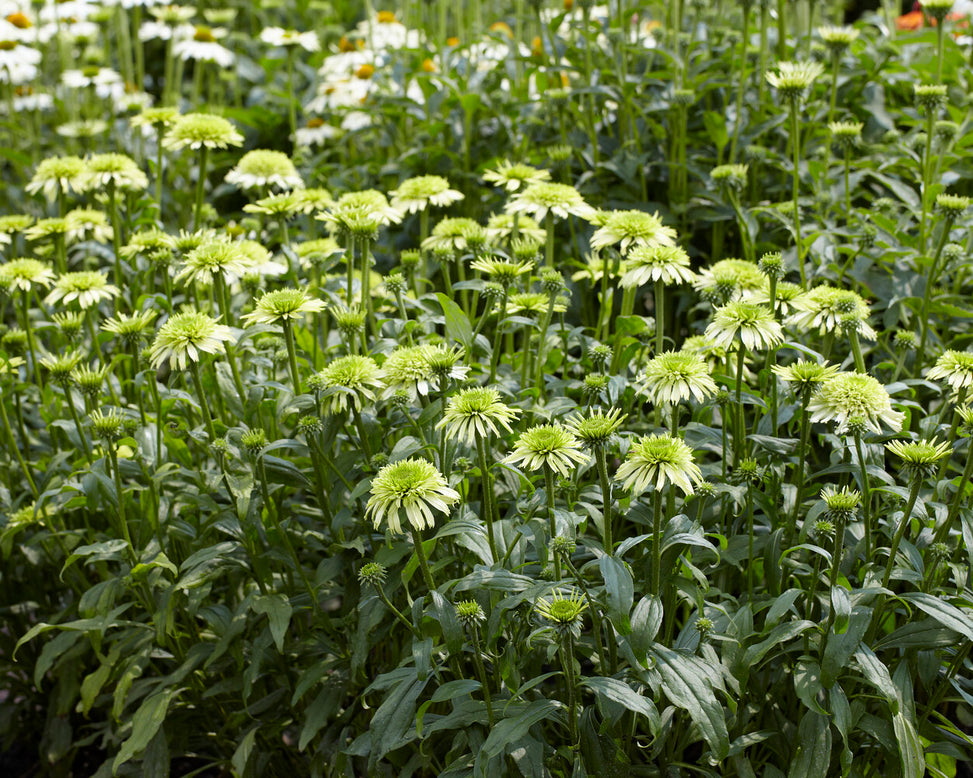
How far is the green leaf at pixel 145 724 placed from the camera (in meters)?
2.18

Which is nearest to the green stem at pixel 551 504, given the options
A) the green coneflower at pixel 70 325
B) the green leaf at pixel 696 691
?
the green leaf at pixel 696 691

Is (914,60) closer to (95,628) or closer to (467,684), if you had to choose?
(467,684)

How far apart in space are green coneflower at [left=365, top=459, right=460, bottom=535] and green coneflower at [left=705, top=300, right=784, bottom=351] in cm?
68

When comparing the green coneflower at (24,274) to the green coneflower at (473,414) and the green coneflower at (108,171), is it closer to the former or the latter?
the green coneflower at (108,171)

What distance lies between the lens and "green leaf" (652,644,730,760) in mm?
1646

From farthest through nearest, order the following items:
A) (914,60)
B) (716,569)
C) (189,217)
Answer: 1. (189,217)
2. (914,60)
3. (716,569)

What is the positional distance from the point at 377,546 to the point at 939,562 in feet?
4.18

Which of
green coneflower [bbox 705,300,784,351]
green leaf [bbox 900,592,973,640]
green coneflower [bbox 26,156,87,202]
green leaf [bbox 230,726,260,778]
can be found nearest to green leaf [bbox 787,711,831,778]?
green leaf [bbox 900,592,973,640]

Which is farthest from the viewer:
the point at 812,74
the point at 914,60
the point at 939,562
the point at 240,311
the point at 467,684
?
the point at 914,60

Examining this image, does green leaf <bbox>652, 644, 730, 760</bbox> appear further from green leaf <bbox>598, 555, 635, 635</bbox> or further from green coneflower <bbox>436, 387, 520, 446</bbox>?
green coneflower <bbox>436, 387, 520, 446</bbox>

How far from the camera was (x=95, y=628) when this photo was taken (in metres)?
2.27

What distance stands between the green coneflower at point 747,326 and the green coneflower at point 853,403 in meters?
0.17

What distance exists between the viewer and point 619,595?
165cm

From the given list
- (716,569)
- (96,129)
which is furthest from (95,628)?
(96,129)
